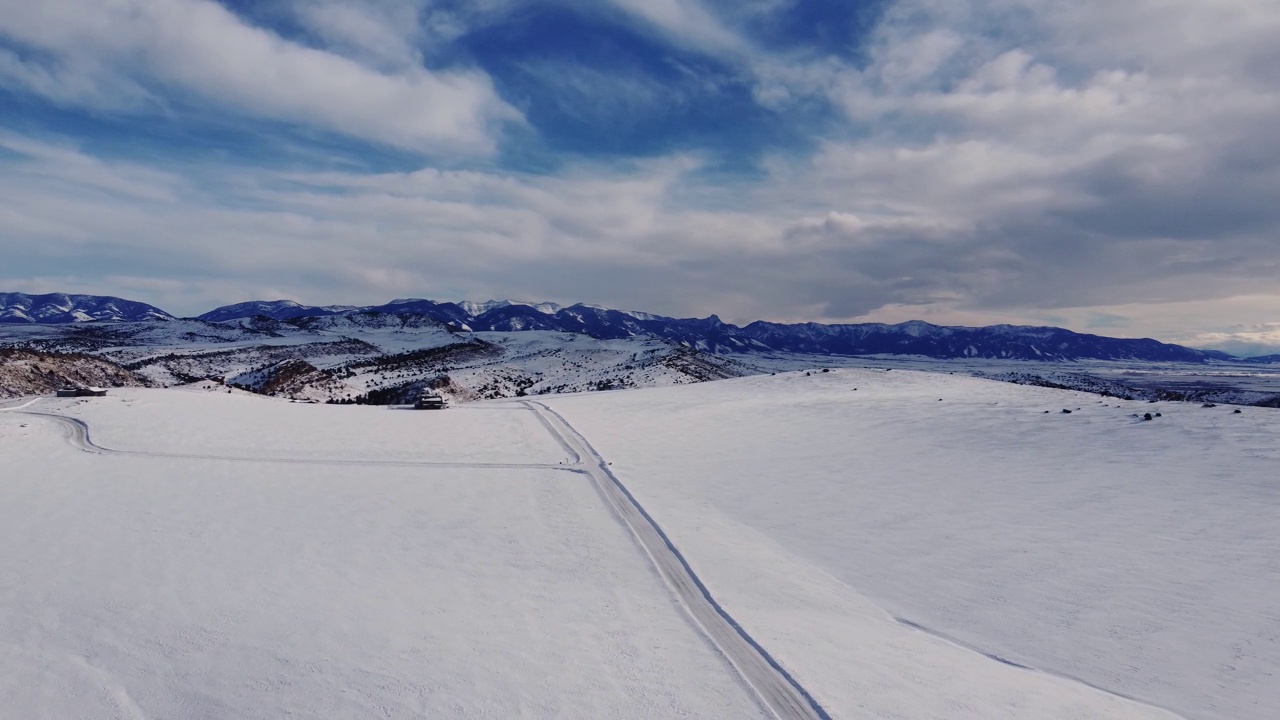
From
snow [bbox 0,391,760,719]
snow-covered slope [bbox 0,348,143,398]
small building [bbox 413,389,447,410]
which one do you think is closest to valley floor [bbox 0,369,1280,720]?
snow [bbox 0,391,760,719]

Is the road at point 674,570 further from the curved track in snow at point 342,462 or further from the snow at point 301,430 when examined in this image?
the snow at point 301,430

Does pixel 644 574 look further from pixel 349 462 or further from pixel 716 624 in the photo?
pixel 349 462

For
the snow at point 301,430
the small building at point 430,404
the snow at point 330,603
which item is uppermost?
the small building at point 430,404

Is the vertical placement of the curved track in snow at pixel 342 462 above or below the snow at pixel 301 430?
below

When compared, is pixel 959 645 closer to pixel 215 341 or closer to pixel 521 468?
pixel 521 468

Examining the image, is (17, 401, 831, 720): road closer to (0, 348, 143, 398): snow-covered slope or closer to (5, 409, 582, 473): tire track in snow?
(5, 409, 582, 473): tire track in snow

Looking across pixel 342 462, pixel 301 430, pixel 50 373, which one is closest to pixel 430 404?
pixel 301 430

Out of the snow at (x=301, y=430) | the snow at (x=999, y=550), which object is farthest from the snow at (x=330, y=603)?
the snow at (x=301, y=430)
